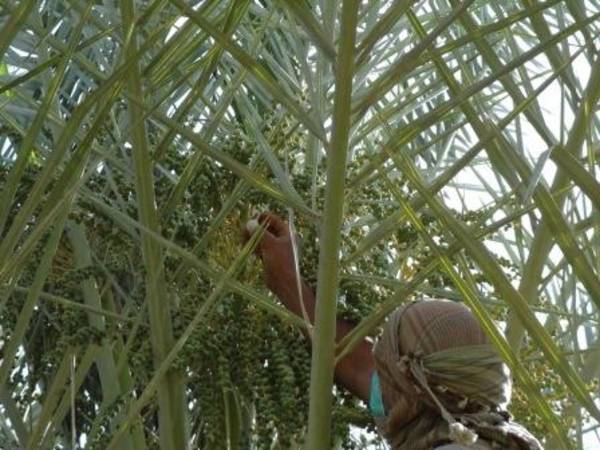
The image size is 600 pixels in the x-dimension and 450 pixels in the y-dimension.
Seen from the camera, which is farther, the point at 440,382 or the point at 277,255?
the point at 277,255

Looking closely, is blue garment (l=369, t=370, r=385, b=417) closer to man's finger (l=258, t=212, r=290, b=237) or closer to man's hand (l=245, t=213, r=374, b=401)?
man's hand (l=245, t=213, r=374, b=401)

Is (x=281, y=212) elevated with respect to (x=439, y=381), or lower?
elevated

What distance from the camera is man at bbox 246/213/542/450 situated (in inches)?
50.8

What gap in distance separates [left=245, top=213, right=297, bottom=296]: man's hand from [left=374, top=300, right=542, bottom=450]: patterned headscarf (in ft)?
0.72

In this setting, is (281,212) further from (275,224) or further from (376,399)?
(376,399)

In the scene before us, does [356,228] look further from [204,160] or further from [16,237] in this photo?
[16,237]

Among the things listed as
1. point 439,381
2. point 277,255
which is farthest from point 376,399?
point 277,255

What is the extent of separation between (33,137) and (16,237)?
9 centimetres

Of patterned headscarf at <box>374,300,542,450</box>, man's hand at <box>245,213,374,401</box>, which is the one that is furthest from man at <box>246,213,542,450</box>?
man's hand at <box>245,213,374,401</box>

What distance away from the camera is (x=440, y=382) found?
131cm

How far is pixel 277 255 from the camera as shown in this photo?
157 centimetres

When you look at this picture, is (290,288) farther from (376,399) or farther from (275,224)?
(376,399)

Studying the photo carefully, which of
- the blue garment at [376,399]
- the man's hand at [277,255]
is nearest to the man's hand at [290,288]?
the man's hand at [277,255]

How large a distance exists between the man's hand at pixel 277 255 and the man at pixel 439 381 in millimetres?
200
